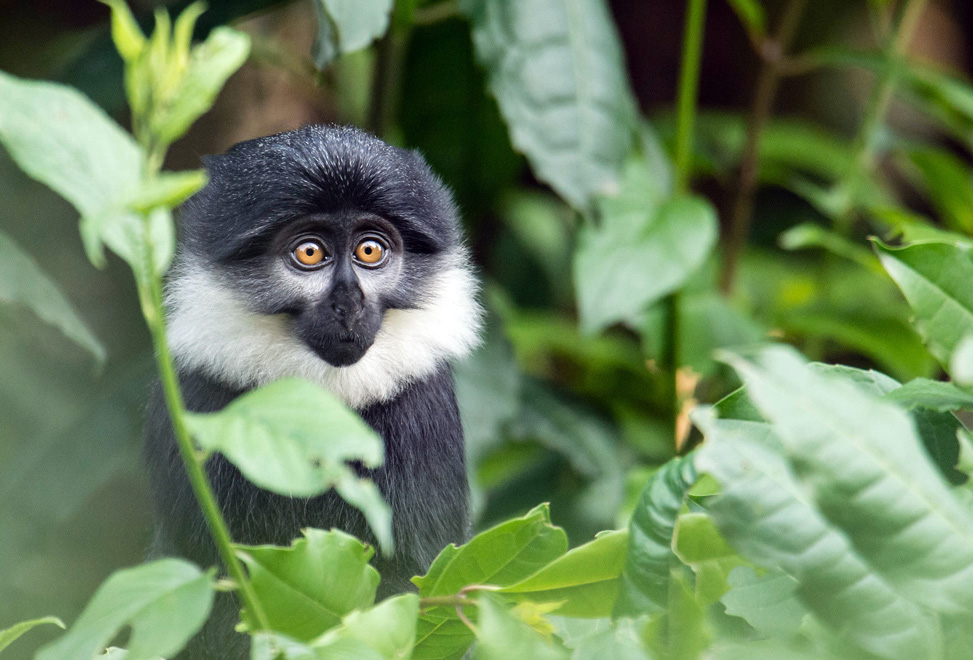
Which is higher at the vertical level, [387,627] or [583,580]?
[387,627]

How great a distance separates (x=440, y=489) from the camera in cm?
161

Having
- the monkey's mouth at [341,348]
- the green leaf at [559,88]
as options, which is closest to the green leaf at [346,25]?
the green leaf at [559,88]

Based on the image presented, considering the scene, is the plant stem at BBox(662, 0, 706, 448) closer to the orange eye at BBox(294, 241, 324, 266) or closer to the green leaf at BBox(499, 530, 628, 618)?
the orange eye at BBox(294, 241, 324, 266)

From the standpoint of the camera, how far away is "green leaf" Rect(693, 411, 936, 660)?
730 millimetres

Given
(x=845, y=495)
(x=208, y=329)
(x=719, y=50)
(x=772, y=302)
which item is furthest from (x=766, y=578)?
(x=719, y=50)

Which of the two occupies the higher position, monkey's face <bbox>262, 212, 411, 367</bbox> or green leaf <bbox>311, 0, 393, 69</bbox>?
green leaf <bbox>311, 0, 393, 69</bbox>

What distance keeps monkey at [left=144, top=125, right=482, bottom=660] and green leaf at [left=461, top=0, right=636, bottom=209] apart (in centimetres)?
60

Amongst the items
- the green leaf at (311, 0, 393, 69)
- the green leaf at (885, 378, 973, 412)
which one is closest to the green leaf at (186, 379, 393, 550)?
the green leaf at (885, 378, 973, 412)

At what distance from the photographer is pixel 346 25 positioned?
1.76 meters

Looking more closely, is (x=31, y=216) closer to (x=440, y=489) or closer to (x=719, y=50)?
(x=440, y=489)

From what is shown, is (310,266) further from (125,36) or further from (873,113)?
(873,113)

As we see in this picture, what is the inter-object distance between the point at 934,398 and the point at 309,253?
3.04 feet

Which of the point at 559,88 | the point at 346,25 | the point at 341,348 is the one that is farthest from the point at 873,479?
the point at 559,88

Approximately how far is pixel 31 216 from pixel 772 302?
2625 millimetres
